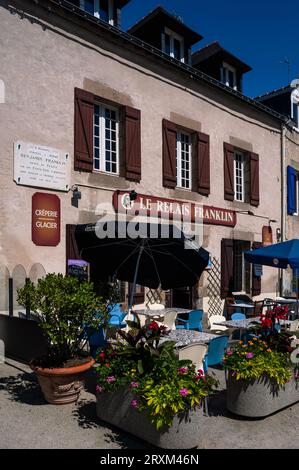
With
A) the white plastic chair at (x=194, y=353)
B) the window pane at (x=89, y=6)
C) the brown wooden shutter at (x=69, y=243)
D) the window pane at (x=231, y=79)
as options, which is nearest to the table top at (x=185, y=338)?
the white plastic chair at (x=194, y=353)

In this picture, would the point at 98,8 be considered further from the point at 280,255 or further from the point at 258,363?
the point at 258,363

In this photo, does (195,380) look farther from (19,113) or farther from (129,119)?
(129,119)

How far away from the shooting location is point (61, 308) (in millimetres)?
4844

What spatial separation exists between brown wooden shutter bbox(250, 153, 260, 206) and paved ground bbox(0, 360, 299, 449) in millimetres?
9248

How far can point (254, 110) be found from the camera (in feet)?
46.0

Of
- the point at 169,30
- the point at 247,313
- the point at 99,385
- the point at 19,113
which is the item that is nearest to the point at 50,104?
the point at 19,113

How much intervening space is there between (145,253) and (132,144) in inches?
150

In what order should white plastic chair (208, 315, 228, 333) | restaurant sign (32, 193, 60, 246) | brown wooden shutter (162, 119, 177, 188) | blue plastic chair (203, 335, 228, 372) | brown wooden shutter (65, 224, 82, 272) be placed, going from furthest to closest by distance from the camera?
brown wooden shutter (162, 119, 177, 188), brown wooden shutter (65, 224, 82, 272), white plastic chair (208, 315, 228, 333), restaurant sign (32, 193, 60, 246), blue plastic chair (203, 335, 228, 372)

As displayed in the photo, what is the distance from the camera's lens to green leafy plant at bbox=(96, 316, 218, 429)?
3779 mm

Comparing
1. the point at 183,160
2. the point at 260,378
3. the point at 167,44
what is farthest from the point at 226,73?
the point at 260,378

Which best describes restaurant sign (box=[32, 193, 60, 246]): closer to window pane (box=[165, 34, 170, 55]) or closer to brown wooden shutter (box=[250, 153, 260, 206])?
window pane (box=[165, 34, 170, 55])

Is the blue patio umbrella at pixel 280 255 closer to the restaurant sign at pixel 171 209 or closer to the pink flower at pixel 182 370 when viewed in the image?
the restaurant sign at pixel 171 209

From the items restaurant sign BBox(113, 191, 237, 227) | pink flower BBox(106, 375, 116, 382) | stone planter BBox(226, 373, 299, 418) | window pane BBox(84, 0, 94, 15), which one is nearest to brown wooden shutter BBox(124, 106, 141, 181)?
restaurant sign BBox(113, 191, 237, 227)

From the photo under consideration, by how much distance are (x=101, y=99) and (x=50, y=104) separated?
58.7 inches
